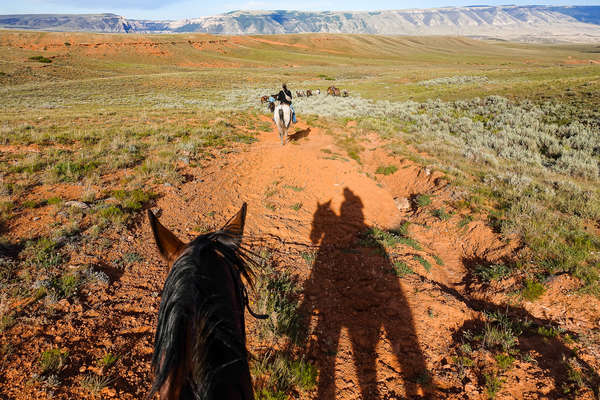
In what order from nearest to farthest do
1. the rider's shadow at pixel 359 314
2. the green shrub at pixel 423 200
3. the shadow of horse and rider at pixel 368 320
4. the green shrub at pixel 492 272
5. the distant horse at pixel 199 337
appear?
the distant horse at pixel 199 337
the shadow of horse and rider at pixel 368 320
the rider's shadow at pixel 359 314
the green shrub at pixel 492 272
the green shrub at pixel 423 200

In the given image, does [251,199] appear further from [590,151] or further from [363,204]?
[590,151]

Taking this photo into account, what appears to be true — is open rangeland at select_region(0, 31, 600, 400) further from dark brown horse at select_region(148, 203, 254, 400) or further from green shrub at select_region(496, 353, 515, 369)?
dark brown horse at select_region(148, 203, 254, 400)

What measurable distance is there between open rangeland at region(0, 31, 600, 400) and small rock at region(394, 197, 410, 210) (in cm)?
5

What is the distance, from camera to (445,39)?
559 ft

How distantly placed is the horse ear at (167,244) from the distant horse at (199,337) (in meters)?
0.37

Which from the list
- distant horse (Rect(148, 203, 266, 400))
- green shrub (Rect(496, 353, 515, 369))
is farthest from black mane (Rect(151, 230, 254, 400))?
green shrub (Rect(496, 353, 515, 369))

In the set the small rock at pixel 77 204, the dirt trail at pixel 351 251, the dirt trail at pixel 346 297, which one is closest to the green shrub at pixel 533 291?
the dirt trail at pixel 346 297

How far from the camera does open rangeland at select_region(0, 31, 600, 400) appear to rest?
351 cm

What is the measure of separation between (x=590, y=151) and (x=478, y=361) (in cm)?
1369

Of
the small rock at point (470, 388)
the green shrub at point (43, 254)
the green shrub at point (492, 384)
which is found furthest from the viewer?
the green shrub at point (43, 254)

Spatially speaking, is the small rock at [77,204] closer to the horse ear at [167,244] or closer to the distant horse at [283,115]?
the horse ear at [167,244]

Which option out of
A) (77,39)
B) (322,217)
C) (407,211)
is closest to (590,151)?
(407,211)

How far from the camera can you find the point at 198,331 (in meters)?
1.34

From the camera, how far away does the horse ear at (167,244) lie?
78.4 inches
